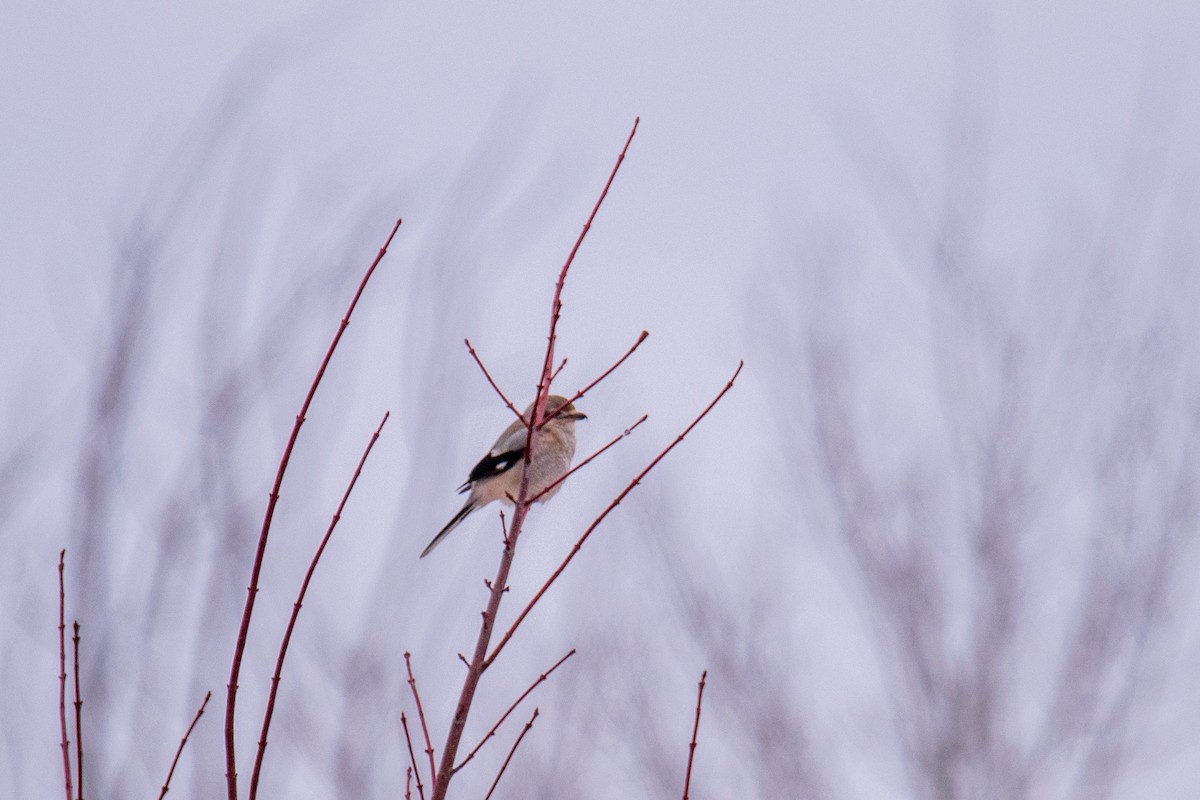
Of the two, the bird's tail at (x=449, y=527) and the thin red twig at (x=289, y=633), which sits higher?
the bird's tail at (x=449, y=527)

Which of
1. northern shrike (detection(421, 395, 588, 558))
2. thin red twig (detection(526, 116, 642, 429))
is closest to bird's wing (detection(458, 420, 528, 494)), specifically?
northern shrike (detection(421, 395, 588, 558))

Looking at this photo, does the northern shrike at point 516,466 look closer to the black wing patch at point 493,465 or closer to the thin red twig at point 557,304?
the black wing patch at point 493,465

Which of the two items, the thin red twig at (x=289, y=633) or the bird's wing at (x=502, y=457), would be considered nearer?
the thin red twig at (x=289, y=633)

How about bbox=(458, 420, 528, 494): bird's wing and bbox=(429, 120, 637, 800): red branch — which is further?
bbox=(458, 420, 528, 494): bird's wing

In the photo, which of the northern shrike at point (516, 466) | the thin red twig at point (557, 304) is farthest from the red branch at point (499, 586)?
the northern shrike at point (516, 466)

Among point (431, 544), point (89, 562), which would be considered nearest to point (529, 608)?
point (89, 562)

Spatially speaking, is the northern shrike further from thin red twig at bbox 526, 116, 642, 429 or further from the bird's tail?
thin red twig at bbox 526, 116, 642, 429

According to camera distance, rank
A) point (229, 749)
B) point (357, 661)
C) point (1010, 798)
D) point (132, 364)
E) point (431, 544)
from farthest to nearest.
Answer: point (1010, 798) → point (357, 661) → point (431, 544) → point (132, 364) → point (229, 749)

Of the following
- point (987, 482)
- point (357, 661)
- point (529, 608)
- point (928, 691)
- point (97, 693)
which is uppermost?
point (987, 482)

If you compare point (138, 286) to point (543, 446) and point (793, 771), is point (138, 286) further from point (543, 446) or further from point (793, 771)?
point (793, 771)
